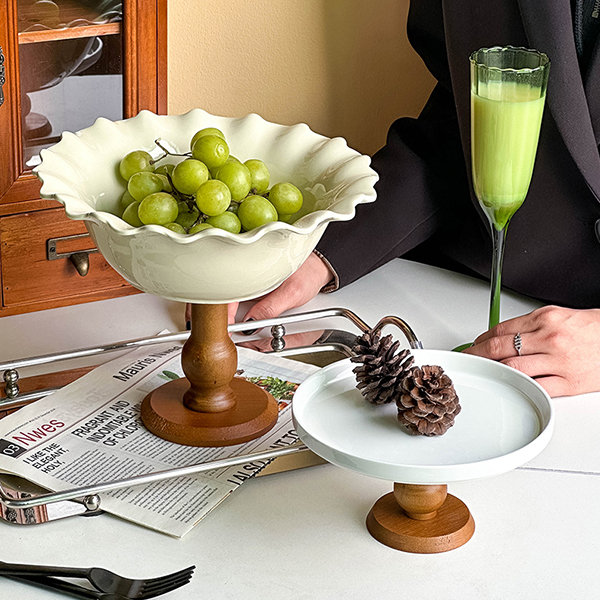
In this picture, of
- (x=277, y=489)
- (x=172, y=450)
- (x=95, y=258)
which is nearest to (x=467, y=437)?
(x=277, y=489)

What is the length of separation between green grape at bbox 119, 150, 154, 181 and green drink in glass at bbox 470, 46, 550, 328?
40 centimetres

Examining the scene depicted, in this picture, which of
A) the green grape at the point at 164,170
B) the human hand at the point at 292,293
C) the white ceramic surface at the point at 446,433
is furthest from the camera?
the human hand at the point at 292,293

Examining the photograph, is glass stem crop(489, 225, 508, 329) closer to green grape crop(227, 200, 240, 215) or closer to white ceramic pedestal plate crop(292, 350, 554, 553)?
white ceramic pedestal plate crop(292, 350, 554, 553)

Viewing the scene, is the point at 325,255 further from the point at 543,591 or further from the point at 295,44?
the point at 543,591

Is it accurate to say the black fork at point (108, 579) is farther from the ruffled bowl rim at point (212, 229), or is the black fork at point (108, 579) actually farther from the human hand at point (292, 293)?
the human hand at point (292, 293)

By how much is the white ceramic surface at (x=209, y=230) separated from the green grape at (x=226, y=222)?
0.14ft

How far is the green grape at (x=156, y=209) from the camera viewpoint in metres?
0.95

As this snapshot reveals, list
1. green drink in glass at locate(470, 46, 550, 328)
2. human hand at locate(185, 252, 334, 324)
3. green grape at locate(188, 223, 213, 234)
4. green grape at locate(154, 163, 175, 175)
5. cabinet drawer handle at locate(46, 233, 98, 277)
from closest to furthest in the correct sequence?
1. green grape at locate(188, 223, 213, 234)
2. green grape at locate(154, 163, 175, 175)
3. green drink in glass at locate(470, 46, 550, 328)
4. human hand at locate(185, 252, 334, 324)
5. cabinet drawer handle at locate(46, 233, 98, 277)

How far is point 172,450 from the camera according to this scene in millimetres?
1031

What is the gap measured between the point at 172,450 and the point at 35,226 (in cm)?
56

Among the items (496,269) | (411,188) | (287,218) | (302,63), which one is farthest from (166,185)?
(302,63)

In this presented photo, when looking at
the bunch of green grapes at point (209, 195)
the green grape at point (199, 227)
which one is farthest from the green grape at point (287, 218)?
the green grape at point (199, 227)

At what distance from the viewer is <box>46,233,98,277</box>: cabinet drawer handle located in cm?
147

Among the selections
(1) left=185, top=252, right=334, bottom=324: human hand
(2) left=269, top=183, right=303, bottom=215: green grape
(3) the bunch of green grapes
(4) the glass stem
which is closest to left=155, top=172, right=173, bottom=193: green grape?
(3) the bunch of green grapes
